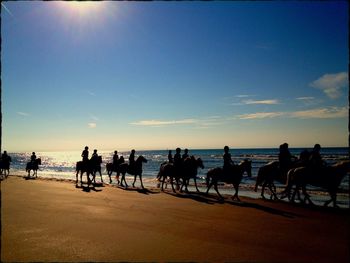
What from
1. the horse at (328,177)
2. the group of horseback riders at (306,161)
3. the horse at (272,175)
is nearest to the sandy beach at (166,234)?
the horse at (328,177)

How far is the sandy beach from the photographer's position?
20.0ft

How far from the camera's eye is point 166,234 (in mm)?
7543

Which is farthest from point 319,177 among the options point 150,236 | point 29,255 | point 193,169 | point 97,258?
point 29,255

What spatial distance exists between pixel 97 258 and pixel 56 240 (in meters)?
1.45

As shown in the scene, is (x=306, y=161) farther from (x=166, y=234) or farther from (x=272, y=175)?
(x=166, y=234)

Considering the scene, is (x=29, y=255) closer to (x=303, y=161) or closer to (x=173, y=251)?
(x=173, y=251)

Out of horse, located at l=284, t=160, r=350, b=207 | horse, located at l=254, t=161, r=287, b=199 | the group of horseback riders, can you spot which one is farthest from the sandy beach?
horse, located at l=254, t=161, r=287, b=199

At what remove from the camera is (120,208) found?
11000 millimetres

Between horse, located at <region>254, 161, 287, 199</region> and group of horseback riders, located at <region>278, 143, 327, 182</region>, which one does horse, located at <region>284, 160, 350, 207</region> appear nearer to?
group of horseback riders, located at <region>278, 143, 327, 182</region>

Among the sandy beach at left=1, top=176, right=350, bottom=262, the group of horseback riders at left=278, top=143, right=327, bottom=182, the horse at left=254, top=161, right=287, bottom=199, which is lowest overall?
the sandy beach at left=1, top=176, right=350, bottom=262

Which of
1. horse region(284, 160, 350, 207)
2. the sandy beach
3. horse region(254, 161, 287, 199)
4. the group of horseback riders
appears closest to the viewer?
the sandy beach

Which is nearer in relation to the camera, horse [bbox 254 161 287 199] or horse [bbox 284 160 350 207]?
horse [bbox 284 160 350 207]

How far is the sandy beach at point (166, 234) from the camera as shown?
6086 millimetres

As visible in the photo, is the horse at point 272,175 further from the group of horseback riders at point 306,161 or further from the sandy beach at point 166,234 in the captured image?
the sandy beach at point 166,234
